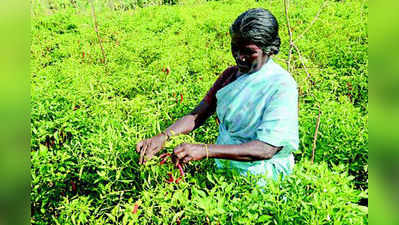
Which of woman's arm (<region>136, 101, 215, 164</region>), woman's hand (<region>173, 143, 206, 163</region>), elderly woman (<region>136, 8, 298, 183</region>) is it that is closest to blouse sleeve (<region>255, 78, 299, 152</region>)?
elderly woman (<region>136, 8, 298, 183</region>)

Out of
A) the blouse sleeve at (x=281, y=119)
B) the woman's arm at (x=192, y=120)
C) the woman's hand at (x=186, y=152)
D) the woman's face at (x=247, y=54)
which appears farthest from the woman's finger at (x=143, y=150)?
the woman's face at (x=247, y=54)

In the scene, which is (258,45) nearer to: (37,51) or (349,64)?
(349,64)

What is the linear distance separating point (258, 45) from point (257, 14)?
0.52 ft

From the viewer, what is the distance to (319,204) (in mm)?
1269

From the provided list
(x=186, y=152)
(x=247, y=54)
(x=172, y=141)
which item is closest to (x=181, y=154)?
(x=186, y=152)

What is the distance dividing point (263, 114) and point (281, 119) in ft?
0.41

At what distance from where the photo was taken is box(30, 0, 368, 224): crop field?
1354mm

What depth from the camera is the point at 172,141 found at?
5.61 ft

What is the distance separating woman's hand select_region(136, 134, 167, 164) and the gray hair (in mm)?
717

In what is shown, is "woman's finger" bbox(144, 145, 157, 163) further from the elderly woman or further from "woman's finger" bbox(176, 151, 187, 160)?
"woman's finger" bbox(176, 151, 187, 160)

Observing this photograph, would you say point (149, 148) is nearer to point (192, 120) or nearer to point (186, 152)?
point (186, 152)

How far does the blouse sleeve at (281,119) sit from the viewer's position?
5.44 feet
